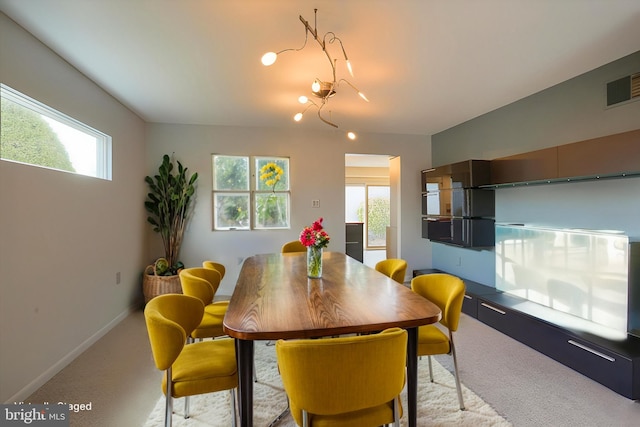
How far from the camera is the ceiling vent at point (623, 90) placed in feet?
8.14

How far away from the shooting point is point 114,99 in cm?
350

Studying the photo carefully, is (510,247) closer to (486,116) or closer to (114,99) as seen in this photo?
(486,116)

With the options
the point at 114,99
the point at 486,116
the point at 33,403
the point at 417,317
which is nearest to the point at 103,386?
the point at 33,403

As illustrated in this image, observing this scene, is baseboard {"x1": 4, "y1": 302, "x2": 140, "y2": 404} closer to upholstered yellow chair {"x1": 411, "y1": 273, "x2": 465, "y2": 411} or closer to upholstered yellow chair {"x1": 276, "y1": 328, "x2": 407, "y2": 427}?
upholstered yellow chair {"x1": 276, "y1": 328, "x2": 407, "y2": 427}

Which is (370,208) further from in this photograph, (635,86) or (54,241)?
(54,241)

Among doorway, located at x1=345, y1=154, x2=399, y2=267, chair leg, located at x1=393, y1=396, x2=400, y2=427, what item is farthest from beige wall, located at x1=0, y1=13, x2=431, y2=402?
doorway, located at x1=345, y1=154, x2=399, y2=267

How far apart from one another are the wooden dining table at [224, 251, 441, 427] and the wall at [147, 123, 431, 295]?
8.26 feet

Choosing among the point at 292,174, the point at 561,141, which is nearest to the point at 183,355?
the point at 292,174

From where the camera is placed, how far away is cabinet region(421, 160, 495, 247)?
388 cm

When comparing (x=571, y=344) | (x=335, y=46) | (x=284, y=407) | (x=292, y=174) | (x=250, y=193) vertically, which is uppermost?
(x=335, y=46)

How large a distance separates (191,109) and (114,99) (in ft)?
2.66

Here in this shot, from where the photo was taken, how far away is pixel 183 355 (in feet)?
5.78

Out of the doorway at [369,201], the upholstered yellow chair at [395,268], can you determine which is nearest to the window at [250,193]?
the upholstered yellow chair at [395,268]

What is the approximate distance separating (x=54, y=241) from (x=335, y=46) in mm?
2706
